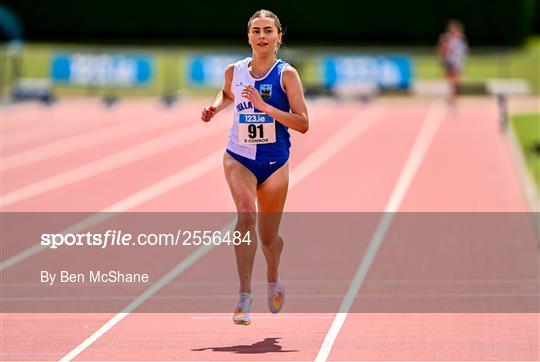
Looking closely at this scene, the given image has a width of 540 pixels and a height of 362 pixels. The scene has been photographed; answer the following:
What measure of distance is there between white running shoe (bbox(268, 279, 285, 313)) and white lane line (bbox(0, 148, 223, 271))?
3.56 meters

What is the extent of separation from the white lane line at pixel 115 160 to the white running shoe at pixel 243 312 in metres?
8.31

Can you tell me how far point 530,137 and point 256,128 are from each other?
1732 centimetres

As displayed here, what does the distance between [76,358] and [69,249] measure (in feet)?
16.6

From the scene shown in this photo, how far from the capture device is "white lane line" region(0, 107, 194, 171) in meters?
23.3

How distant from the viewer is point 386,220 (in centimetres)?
1595

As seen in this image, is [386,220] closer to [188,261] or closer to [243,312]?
[188,261]

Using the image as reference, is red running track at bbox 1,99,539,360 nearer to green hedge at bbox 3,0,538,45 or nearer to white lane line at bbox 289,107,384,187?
white lane line at bbox 289,107,384,187

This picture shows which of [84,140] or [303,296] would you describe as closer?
[303,296]

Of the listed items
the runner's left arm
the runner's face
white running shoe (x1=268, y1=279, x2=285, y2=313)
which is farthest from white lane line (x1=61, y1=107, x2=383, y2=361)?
the runner's face

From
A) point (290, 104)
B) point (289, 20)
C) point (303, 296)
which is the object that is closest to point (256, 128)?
point (290, 104)

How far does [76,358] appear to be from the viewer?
8789mm

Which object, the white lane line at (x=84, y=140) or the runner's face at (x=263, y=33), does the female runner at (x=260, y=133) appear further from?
the white lane line at (x=84, y=140)

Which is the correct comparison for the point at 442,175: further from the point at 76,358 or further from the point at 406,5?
the point at 406,5

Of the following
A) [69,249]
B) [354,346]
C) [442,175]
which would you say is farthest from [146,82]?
[354,346]
